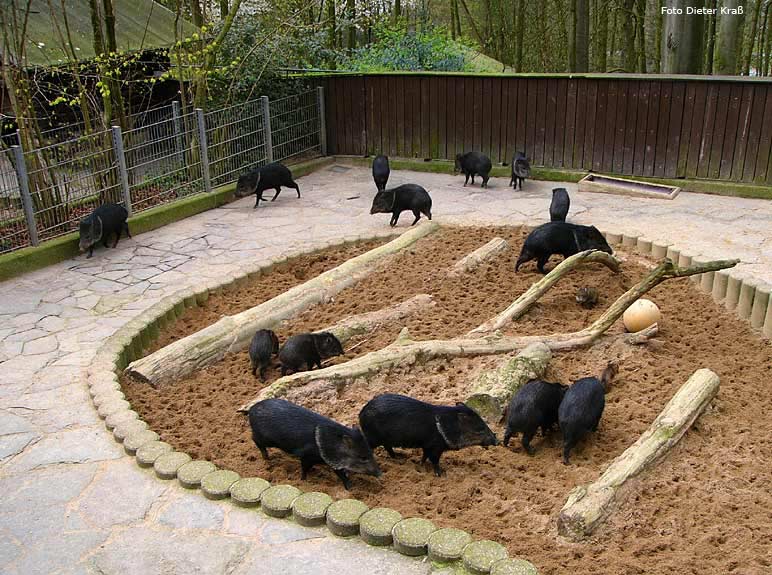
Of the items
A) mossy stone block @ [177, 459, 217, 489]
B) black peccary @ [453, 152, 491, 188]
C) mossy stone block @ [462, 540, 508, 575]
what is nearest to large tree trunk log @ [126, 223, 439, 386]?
mossy stone block @ [177, 459, 217, 489]

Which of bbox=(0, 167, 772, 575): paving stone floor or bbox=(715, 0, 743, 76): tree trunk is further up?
bbox=(715, 0, 743, 76): tree trunk

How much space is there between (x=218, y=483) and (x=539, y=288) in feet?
11.4

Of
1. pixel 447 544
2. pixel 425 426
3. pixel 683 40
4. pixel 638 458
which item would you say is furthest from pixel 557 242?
pixel 683 40

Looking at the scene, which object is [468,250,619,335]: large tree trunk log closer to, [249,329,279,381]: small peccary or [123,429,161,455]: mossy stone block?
[249,329,279,381]: small peccary

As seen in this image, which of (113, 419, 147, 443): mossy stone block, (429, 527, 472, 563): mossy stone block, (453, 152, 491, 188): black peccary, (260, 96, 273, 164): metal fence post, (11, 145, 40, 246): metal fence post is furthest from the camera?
(260, 96, 273, 164): metal fence post

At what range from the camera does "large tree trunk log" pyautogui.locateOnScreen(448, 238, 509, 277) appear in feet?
25.0

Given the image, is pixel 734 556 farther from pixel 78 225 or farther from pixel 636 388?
pixel 78 225

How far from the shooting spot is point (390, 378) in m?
5.66

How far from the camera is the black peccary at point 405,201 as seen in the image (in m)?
9.17

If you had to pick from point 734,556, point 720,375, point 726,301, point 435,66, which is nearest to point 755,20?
point 435,66

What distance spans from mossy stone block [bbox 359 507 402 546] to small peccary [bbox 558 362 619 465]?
4.24ft

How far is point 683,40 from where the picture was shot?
1323 centimetres

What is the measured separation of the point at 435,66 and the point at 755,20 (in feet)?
38.2

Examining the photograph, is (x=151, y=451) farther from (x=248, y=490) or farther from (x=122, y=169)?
(x=122, y=169)
